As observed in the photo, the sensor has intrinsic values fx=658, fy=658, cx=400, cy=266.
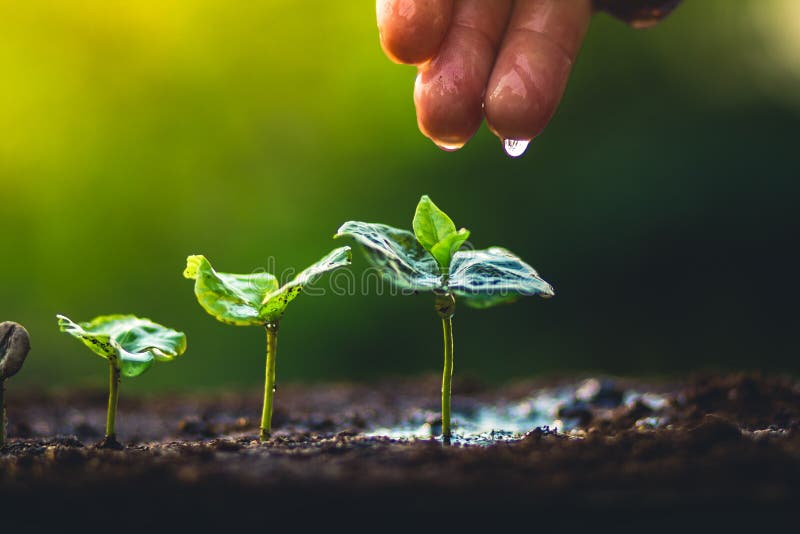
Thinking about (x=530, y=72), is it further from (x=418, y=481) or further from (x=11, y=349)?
(x=11, y=349)

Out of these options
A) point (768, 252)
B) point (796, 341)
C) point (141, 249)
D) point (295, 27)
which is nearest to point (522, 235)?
point (768, 252)

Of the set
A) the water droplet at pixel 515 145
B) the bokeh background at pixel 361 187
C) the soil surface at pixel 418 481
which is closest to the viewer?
the soil surface at pixel 418 481

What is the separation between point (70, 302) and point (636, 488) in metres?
4.98

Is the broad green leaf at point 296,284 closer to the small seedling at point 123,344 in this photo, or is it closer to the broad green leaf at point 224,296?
the broad green leaf at point 224,296

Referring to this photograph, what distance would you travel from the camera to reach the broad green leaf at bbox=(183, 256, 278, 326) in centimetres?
138

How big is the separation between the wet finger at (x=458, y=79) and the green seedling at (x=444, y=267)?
273 millimetres

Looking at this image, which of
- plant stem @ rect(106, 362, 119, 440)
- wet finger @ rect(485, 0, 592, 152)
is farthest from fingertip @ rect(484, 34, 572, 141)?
plant stem @ rect(106, 362, 119, 440)

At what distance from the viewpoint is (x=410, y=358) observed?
15.2 ft

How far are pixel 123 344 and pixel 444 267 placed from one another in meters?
0.72

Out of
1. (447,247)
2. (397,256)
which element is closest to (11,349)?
(397,256)

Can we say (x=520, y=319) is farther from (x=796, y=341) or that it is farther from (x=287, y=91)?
(x=287, y=91)

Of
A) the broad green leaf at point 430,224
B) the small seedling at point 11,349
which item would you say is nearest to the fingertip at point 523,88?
the broad green leaf at point 430,224

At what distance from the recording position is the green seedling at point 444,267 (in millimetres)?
1277

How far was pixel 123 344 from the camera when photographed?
1.43 metres
